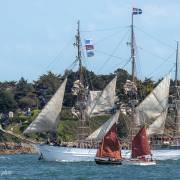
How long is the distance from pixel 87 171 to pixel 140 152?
13302 millimetres

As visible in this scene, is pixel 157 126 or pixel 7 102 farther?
pixel 7 102

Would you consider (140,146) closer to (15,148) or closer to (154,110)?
(154,110)

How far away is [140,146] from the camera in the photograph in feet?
353

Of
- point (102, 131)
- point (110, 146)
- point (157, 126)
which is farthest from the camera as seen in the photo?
point (157, 126)

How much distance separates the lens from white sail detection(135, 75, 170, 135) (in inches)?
4683

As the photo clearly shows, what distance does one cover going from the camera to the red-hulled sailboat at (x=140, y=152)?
107 metres

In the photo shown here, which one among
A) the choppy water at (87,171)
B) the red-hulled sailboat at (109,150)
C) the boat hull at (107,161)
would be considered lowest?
the choppy water at (87,171)

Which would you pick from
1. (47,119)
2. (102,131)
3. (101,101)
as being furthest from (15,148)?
(47,119)

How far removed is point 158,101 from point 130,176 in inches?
1213

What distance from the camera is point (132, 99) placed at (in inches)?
4911

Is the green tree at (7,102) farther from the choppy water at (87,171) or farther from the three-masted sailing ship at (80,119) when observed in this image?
the choppy water at (87,171)

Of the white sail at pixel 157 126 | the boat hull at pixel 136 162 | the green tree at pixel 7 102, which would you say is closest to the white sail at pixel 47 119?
the boat hull at pixel 136 162

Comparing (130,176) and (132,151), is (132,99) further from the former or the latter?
(130,176)

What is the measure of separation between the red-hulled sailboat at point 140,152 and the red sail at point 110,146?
2605 mm
